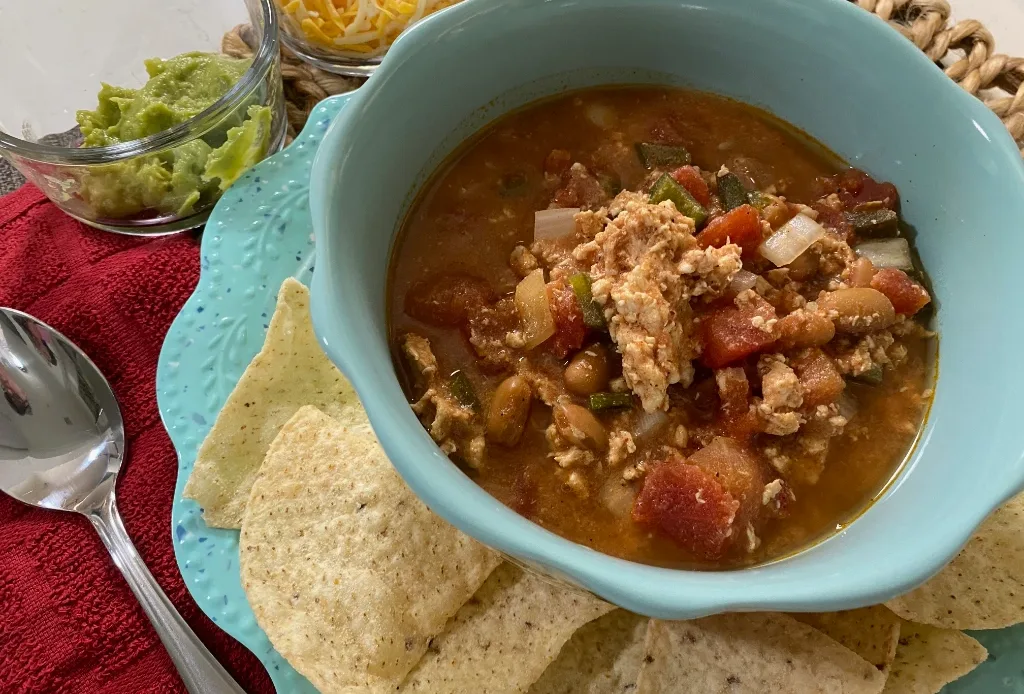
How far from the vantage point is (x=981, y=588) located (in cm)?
229

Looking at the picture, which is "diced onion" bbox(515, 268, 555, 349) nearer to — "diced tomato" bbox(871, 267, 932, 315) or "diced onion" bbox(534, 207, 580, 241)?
"diced onion" bbox(534, 207, 580, 241)

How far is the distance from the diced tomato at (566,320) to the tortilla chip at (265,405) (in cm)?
75

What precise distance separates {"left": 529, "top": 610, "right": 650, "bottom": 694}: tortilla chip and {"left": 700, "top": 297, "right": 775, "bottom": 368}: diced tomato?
79 centimetres

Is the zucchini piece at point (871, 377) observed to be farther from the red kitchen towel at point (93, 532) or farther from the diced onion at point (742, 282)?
the red kitchen towel at point (93, 532)

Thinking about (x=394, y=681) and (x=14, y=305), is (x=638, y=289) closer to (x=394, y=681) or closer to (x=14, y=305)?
(x=394, y=681)

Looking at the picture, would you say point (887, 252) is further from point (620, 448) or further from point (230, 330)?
point (230, 330)

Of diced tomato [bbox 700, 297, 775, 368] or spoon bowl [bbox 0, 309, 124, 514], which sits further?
spoon bowl [bbox 0, 309, 124, 514]

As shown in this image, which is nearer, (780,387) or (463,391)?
(780,387)

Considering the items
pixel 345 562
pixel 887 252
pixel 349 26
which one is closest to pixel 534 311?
pixel 345 562

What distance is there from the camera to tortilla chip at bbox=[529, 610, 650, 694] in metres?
2.34

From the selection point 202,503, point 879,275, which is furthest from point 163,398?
point 879,275

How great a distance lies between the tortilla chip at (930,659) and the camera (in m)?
2.20

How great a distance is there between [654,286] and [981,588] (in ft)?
4.14

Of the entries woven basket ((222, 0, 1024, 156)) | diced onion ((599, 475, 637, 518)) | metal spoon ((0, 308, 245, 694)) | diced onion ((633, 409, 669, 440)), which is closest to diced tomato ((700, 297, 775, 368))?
diced onion ((633, 409, 669, 440))
